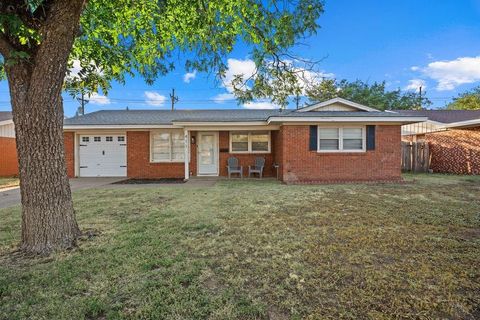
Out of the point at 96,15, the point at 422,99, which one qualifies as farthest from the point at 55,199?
the point at 422,99

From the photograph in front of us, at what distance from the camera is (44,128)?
11.3ft

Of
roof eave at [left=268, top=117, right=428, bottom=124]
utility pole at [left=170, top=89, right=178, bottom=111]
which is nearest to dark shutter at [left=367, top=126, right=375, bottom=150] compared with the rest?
roof eave at [left=268, top=117, right=428, bottom=124]

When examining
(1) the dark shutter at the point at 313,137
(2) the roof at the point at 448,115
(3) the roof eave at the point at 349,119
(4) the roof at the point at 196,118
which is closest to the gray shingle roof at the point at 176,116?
(4) the roof at the point at 196,118

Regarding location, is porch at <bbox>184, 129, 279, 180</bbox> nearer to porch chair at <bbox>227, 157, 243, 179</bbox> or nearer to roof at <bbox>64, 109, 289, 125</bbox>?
porch chair at <bbox>227, 157, 243, 179</bbox>

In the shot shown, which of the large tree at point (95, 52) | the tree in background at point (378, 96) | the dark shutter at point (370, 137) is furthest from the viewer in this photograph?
the tree in background at point (378, 96)

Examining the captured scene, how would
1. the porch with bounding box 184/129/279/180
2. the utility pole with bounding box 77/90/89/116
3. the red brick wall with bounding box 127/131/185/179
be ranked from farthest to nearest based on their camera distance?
the red brick wall with bounding box 127/131/185/179
the porch with bounding box 184/129/279/180
the utility pole with bounding box 77/90/89/116

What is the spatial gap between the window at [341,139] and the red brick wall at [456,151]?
697cm

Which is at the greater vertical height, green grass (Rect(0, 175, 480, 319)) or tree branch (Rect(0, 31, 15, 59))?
tree branch (Rect(0, 31, 15, 59))

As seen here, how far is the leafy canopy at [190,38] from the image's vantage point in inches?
189

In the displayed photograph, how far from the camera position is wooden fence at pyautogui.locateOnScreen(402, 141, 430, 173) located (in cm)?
1479

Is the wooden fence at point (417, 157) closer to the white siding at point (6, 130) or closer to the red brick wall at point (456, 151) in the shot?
the red brick wall at point (456, 151)

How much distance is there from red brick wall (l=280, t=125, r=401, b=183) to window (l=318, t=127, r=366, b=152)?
0.88 feet

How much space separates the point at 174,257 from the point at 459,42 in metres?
22.4

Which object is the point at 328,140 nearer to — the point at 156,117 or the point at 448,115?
the point at 156,117
